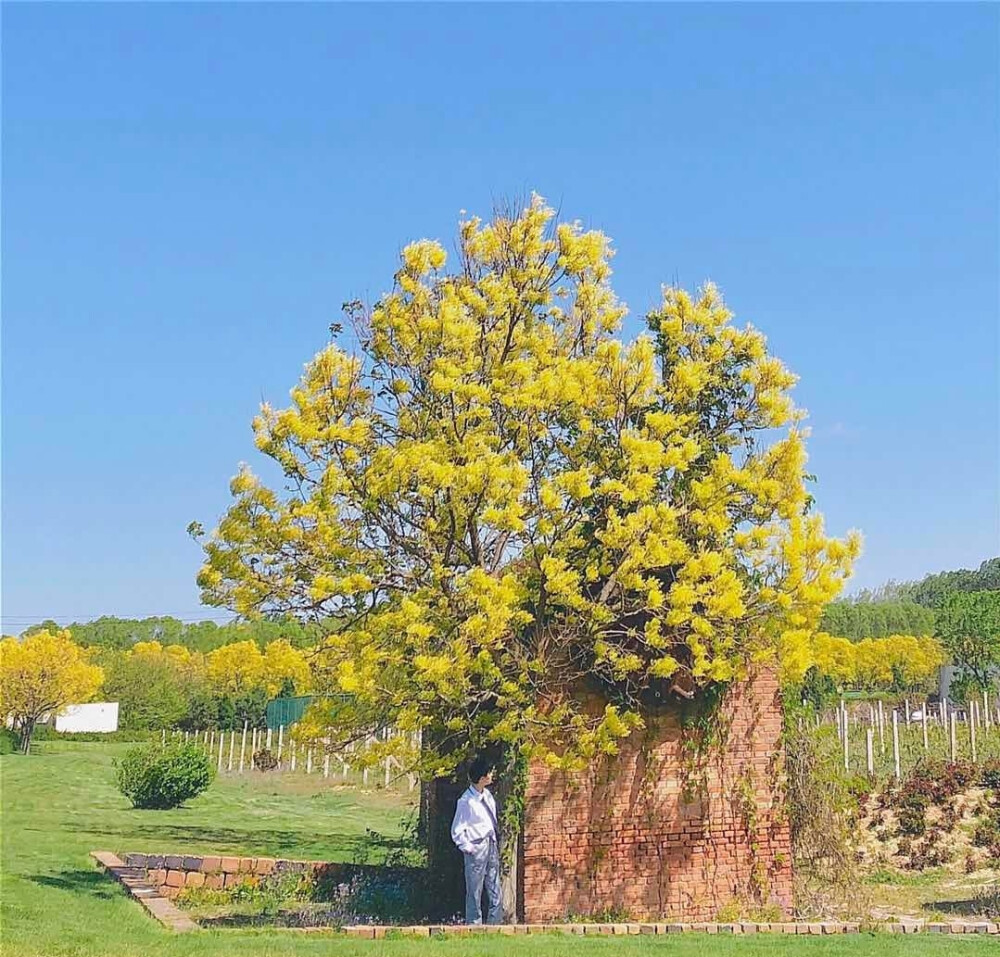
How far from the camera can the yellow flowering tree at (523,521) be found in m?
9.91

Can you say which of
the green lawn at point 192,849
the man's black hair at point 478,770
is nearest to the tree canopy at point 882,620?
the green lawn at point 192,849

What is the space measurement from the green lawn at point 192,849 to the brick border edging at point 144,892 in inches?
5.8

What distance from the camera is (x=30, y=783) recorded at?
28.0 m

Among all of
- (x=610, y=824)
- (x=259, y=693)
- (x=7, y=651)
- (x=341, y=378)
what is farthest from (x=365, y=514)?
(x=259, y=693)

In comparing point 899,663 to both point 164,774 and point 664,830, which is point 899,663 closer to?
point 164,774

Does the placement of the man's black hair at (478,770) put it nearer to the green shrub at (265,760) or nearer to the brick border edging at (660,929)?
the brick border edging at (660,929)

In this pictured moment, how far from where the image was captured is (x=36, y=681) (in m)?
42.7

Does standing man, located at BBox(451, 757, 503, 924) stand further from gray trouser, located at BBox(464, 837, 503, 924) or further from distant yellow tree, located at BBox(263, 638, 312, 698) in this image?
distant yellow tree, located at BBox(263, 638, 312, 698)

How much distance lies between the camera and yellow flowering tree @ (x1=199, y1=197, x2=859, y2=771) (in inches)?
390

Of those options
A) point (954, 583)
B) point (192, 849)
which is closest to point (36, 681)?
point (192, 849)

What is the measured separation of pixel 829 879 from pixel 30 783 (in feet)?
75.8

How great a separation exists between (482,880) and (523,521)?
3.41 metres

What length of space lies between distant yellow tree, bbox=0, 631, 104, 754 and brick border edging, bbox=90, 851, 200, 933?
31.6 m

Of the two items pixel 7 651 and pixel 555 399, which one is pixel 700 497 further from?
pixel 7 651
